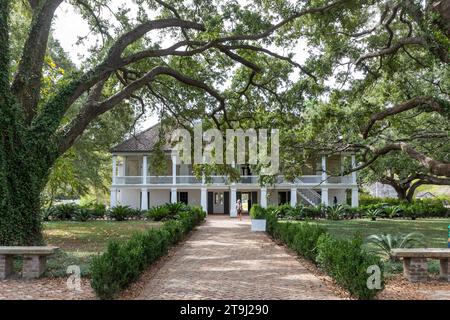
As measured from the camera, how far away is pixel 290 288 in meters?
8.23

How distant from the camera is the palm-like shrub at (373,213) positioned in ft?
97.5

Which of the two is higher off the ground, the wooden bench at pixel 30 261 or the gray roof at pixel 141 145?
the gray roof at pixel 141 145

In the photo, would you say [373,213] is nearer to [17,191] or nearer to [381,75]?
[381,75]

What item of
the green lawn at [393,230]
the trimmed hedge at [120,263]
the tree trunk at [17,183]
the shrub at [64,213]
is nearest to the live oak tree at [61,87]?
the tree trunk at [17,183]

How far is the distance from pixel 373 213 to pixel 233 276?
22.7 metres

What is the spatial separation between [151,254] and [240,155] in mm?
9424

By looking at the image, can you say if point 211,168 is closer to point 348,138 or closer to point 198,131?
point 198,131

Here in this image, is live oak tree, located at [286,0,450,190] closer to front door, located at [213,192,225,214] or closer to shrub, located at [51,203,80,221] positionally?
shrub, located at [51,203,80,221]

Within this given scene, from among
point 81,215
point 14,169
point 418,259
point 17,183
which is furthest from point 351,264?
point 81,215

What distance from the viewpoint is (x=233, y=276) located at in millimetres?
9477

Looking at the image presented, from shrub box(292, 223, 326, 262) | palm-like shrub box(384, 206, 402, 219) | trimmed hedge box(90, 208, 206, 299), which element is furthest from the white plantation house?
trimmed hedge box(90, 208, 206, 299)

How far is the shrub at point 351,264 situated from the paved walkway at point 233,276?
0.39m

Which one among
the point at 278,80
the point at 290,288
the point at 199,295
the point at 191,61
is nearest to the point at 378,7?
the point at 278,80

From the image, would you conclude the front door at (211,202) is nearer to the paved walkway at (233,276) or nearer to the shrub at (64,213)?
the shrub at (64,213)
